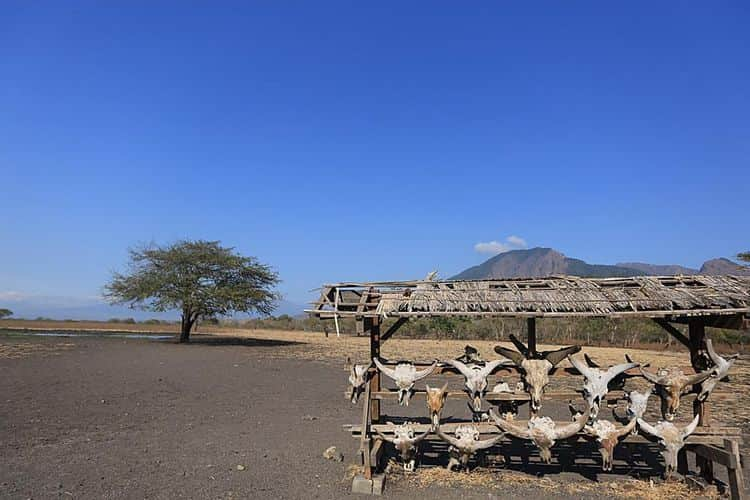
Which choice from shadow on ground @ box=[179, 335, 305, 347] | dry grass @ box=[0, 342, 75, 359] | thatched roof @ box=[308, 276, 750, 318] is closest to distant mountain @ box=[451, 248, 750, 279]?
thatched roof @ box=[308, 276, 750, 318]

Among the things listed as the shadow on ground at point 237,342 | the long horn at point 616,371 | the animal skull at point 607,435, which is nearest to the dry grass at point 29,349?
the shadow on ground at point 237,342

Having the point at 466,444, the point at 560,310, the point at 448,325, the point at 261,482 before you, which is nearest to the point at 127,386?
the point at 261,482

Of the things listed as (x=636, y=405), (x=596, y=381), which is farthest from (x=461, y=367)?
(x=636, y=405)

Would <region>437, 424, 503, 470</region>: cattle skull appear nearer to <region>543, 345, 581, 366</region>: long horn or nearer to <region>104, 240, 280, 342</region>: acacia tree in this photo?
<region>543, 345, 581, 366</region>: long horn

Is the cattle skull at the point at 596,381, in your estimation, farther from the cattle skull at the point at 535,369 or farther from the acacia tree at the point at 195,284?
the acacia tree at the point at 195,284

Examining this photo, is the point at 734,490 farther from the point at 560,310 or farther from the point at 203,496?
the point at 203,496

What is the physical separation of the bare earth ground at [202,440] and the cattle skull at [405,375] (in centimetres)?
119

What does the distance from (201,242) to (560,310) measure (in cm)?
3122

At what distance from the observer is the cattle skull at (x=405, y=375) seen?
7.72 m

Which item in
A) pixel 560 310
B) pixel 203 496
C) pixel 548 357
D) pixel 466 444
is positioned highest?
pixel 560 310

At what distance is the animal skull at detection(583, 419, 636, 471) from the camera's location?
7113 mm

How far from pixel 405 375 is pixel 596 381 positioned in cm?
271

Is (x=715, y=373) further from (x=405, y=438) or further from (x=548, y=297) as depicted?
(x=405, y=438)

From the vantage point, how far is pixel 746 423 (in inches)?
460
